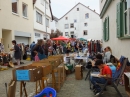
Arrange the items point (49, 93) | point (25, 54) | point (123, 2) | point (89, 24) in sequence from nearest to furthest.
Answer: point (49, 93) → point (123, 2) → point (25, 54) → point (89, 24)

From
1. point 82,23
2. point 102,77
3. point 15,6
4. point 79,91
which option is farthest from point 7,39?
point 82,23

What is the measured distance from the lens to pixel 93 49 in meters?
13.0

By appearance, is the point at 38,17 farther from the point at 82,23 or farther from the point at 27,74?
the point at 82,23

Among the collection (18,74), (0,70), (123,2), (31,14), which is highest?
(31,14)

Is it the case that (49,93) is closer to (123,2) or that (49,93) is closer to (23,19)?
(123,2)

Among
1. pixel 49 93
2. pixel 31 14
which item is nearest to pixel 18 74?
pixel 49 93

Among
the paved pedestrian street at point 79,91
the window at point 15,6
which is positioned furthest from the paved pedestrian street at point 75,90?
the window at point 15,6

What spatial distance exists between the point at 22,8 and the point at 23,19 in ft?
3.69

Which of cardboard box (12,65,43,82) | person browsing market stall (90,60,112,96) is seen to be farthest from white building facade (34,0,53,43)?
cardboard box (12,65,43,82)

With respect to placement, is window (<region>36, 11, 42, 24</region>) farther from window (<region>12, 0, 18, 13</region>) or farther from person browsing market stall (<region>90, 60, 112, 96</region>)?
person browsing market stall (<region>90, 60, 112, 96</region>)

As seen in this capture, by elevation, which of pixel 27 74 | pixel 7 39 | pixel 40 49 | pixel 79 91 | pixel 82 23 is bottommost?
pixel 79 91

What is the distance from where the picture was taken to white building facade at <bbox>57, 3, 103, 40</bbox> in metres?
46.0

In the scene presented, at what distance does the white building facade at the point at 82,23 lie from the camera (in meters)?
46.0

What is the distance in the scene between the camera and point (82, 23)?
47219mm
